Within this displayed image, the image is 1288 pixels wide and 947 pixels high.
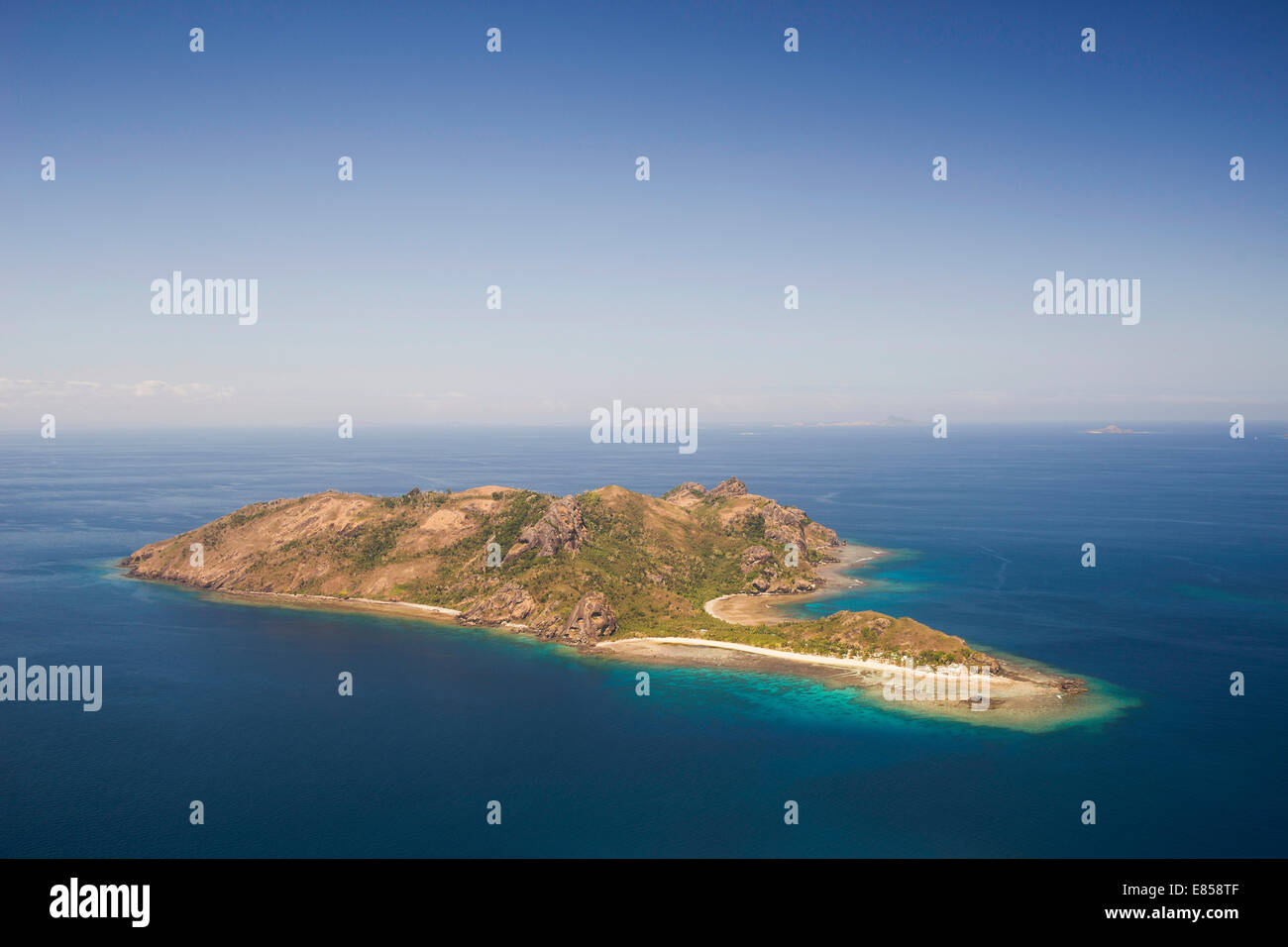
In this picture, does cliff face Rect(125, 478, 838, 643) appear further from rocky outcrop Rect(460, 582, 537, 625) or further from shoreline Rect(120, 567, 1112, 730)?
shoreline Rect(120, 567, 1112, 730)

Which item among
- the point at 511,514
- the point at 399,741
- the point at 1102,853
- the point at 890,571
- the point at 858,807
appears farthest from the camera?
the point at 890,571

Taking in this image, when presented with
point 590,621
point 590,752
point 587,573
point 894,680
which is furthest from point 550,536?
point 894,680

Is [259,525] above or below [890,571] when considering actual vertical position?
above

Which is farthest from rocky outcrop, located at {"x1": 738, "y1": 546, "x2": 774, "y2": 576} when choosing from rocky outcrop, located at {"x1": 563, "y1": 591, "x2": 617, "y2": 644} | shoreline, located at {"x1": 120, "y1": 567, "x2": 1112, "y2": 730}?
rocky outcrop, located at {"x1": 563, "y1": 591, "x2": 617, "y2": 644}

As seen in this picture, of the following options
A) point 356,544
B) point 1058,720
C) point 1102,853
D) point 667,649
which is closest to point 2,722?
point 356,544

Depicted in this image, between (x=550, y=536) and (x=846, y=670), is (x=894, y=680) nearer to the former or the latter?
(x=846, y=670)

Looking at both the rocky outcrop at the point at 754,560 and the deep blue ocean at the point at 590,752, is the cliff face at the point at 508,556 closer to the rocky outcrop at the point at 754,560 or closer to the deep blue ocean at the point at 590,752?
the rocky outcrop at the point at 754,560

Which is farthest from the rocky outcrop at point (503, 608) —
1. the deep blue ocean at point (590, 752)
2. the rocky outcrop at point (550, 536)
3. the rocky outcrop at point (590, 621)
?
the rocky outcrop at point (590, 621)

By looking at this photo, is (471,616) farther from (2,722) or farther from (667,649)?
(2,722)
